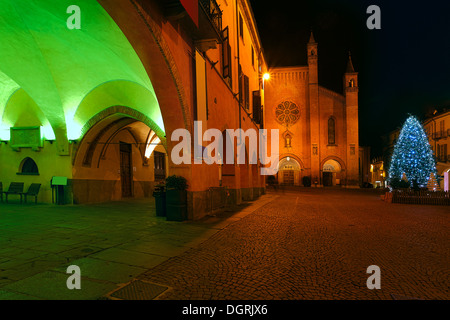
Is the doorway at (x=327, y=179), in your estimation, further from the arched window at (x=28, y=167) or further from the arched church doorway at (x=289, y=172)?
the arched window at (x=28, y=167)

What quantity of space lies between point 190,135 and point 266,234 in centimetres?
390

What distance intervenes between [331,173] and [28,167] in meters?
34.5

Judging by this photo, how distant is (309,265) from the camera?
482 centimetres

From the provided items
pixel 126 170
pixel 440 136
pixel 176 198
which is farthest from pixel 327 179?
pixel 176 198

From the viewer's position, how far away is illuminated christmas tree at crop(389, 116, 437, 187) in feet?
67.2

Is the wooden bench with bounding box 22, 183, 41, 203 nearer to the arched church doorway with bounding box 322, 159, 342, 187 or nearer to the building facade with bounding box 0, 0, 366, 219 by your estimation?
the building facade with bounding box 0, 0, 366, 219

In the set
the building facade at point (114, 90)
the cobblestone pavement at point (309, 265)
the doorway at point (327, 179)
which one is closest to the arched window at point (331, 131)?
the doorway at point (327, 179)

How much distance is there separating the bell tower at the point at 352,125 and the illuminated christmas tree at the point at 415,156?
15802 millimetres

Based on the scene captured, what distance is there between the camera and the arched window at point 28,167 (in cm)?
1369

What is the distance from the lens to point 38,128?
13047 millimetres

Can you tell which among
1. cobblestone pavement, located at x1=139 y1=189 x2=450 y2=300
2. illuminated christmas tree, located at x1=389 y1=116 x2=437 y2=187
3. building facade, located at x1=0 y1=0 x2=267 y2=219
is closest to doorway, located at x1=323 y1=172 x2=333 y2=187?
illuminated christmas tree, located at x1=389 y1=116 x2=437 y2=187

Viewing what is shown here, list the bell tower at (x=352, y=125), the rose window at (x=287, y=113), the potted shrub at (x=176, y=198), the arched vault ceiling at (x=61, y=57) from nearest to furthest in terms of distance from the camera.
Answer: the arched vault ceiling at (x=61, y=57)
the potted shrub at (x=176, y=198)
the bell tower at (x=352, y=125)
the rose window at (x=287, y=113)
